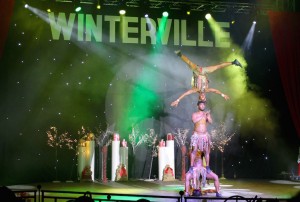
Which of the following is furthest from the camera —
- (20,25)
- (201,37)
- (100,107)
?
(201,37)

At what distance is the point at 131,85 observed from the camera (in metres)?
12.7

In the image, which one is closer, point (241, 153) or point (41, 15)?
point (41, 15)

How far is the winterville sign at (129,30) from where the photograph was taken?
1227 cm

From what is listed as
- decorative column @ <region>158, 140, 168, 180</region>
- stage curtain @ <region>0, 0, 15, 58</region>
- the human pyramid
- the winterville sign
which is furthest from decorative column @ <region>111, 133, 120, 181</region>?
stage curtain @ <region>0, 0, 15, 58</region>

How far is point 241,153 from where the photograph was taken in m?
12.9

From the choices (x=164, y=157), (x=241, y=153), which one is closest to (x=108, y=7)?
(x=164, y=157)

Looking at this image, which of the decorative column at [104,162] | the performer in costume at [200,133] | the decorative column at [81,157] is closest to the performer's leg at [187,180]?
the performer in costume at [200,133]

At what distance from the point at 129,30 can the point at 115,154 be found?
3.32 metres

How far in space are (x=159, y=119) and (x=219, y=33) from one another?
292 centimetres

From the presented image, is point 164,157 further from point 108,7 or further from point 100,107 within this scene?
point 108,7

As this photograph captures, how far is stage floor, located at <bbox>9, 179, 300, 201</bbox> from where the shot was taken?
29.5 feet

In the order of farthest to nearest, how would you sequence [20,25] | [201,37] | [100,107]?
[201,37] → [100,107] → [20,25]

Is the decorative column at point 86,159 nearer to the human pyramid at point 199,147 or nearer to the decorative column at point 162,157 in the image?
the decorative column at point 162,157

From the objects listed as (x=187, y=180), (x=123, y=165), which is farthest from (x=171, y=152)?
(x=187, y=180)
